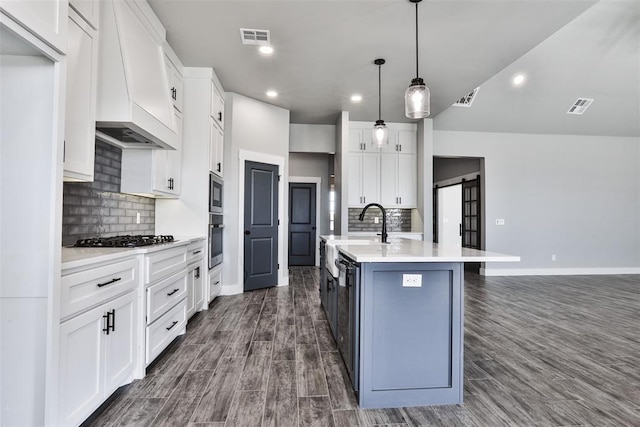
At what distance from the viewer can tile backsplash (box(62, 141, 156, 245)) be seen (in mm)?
2271

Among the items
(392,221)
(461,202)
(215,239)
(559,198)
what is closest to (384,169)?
(392,221)

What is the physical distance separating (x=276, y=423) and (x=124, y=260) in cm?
127

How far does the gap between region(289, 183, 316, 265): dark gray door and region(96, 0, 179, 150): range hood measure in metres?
4.99

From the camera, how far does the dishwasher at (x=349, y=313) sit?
1933mm

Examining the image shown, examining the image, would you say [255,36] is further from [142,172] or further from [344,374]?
[344,374]

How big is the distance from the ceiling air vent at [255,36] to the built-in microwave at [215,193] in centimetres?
150

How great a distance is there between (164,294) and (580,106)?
7.32 meters

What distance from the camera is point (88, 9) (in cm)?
204

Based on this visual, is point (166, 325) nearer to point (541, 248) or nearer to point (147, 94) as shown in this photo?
point (147, 94)

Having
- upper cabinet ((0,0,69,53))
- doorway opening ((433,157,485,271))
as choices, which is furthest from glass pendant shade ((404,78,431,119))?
doorway opening ((433,157,485,271))

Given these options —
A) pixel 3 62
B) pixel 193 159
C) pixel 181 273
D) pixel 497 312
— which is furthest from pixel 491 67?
pixel 3 62

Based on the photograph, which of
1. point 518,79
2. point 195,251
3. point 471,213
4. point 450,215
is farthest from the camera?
point 450,215

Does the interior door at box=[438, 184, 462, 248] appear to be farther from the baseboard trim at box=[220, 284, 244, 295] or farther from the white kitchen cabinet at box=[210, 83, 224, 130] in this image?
the white kitchen cabinet at box=[210, 83, 224, 130]

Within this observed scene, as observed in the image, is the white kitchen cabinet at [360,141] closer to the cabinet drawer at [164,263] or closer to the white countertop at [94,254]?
the cabinet drawer at [164,263]
